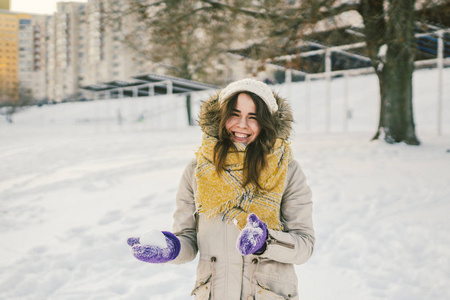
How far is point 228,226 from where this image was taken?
1774 mm

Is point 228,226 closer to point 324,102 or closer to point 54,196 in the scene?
point 54,196

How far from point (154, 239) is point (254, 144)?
633 mm

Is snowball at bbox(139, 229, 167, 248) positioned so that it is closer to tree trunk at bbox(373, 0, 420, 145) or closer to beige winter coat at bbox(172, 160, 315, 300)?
beige winter coat at bbox(172, 160, 315, 300)

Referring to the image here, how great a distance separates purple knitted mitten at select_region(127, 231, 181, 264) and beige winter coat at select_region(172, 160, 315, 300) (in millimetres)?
79

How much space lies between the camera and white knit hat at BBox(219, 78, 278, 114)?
6.00ft

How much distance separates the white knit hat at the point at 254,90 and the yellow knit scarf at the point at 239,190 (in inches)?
7.5

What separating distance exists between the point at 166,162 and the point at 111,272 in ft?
17.4

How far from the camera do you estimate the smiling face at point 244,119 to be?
186 centimetres

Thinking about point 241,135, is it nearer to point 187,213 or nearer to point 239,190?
point 239,190

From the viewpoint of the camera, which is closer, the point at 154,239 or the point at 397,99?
the point at 154,239

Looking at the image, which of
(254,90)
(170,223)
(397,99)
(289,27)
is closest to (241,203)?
(254,90)

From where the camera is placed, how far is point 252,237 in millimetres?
1502

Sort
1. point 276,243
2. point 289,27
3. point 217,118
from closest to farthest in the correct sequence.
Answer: point 276,243 → point 217,118 → point 289,27

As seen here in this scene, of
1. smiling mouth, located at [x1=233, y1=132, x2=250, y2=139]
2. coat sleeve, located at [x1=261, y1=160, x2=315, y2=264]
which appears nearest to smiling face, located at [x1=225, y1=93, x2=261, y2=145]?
smiling mouth, located at [x1=233, y1=132, x2=250, y2=139]
